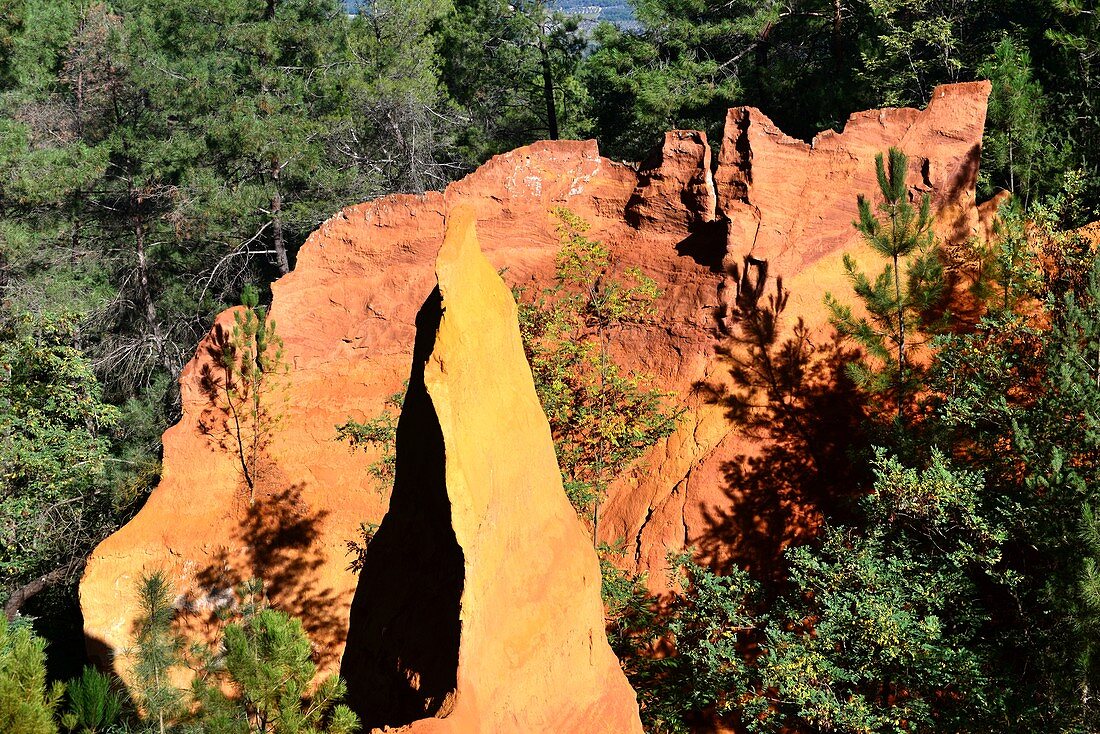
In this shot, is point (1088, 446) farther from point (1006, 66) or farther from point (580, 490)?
point (1006, 66)

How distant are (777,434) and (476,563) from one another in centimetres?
714

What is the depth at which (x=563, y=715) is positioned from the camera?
24.0 ft

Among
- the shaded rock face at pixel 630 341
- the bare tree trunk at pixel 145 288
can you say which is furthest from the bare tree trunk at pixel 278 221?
the shaded rock face at pixel 630 341

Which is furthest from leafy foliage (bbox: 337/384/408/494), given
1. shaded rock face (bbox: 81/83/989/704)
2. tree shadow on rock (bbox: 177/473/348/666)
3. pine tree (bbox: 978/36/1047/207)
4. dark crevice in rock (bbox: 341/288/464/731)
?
pine tree (bbox: 978/36/1047/207)

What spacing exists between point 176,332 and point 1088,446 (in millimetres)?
21881

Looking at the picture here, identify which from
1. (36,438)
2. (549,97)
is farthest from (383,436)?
(549,97)

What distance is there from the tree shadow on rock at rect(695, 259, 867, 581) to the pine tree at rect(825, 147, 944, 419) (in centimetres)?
72

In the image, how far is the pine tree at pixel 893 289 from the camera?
10805mm

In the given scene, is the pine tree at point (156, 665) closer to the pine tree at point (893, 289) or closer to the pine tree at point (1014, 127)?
the pine tree at point (893, 289)

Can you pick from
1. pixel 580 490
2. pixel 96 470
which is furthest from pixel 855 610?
pixel 96 470

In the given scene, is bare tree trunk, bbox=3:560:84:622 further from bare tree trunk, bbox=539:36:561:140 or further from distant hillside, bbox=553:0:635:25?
distant hillside, bbox=553:0:635:25

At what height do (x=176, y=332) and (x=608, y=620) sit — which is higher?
(x=176, y=332)

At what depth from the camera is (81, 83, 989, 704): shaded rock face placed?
12648mm

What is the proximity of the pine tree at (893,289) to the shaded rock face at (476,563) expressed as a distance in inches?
200
